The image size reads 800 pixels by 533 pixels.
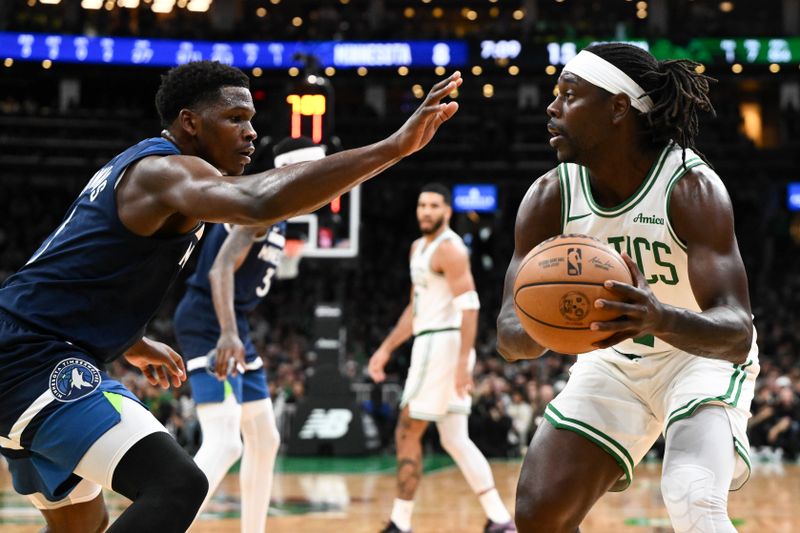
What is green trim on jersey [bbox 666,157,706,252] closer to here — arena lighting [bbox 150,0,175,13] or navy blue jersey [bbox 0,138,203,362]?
navy blue jersey [bbox 0,138,203,362]

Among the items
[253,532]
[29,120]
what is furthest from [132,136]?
[253,532]

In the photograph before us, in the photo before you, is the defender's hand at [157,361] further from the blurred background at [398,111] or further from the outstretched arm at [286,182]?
the blurred background at [398,111]

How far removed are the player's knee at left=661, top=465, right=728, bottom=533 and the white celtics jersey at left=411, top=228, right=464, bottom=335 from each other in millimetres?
4138

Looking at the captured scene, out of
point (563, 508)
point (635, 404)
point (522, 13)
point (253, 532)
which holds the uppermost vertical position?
point (522, 13)

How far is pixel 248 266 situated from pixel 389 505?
325cm

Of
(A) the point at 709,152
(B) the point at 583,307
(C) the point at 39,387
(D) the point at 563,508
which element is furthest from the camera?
(A) the point at 709,152

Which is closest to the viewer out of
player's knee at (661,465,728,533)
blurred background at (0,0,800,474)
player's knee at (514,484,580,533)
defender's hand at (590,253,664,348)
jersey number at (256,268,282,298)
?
defender's hand at (590,253,664,348)

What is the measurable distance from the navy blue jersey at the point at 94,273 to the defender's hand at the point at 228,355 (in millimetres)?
1844

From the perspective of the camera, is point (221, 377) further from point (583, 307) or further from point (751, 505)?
point (751, 505)

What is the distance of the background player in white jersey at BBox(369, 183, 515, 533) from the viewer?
6648 millimetres

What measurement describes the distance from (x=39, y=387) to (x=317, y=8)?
26.8 metres

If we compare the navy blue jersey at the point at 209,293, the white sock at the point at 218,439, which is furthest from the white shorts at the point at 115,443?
the navy blue jersey at the point at 209,293

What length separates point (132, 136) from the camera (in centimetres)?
2484

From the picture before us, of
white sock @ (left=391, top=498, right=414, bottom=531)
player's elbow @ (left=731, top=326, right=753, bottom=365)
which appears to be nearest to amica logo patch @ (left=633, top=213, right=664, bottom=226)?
player's elbow @ (left=731, top=326, right=753, bottom=365)
